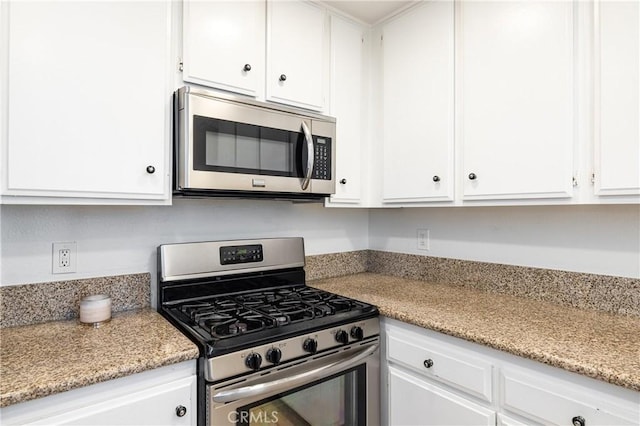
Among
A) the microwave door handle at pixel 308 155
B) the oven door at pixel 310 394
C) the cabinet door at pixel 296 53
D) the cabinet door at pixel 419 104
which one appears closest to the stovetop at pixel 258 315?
the oven door at pixel 310 394

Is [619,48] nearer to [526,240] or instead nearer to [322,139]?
[526,240]

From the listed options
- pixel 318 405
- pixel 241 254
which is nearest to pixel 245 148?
pixel 241 254

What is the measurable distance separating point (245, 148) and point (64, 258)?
2.72 feet

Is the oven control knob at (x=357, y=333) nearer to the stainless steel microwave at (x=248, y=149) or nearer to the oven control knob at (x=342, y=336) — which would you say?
the oven control knob at (x=342, y=336)

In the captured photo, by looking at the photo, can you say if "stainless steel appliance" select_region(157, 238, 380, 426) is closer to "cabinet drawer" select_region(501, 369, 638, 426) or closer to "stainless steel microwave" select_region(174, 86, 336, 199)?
"stainless steel microwave" select_region(174, 86, 336, 199)

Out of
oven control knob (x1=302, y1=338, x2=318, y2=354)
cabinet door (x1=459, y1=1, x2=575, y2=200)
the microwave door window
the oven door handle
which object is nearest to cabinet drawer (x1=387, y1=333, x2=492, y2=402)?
the oven door handle

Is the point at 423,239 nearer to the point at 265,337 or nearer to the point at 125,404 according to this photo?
the point at 265,337

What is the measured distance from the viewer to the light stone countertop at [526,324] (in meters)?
0.99

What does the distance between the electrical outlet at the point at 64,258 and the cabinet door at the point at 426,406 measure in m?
1.36

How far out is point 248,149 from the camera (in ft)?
4.91

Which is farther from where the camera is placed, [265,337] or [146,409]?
[265,337]

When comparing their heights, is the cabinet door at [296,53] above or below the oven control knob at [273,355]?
above

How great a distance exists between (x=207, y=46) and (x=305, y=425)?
4.98 feet

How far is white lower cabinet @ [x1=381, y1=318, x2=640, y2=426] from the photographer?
0.98 m
